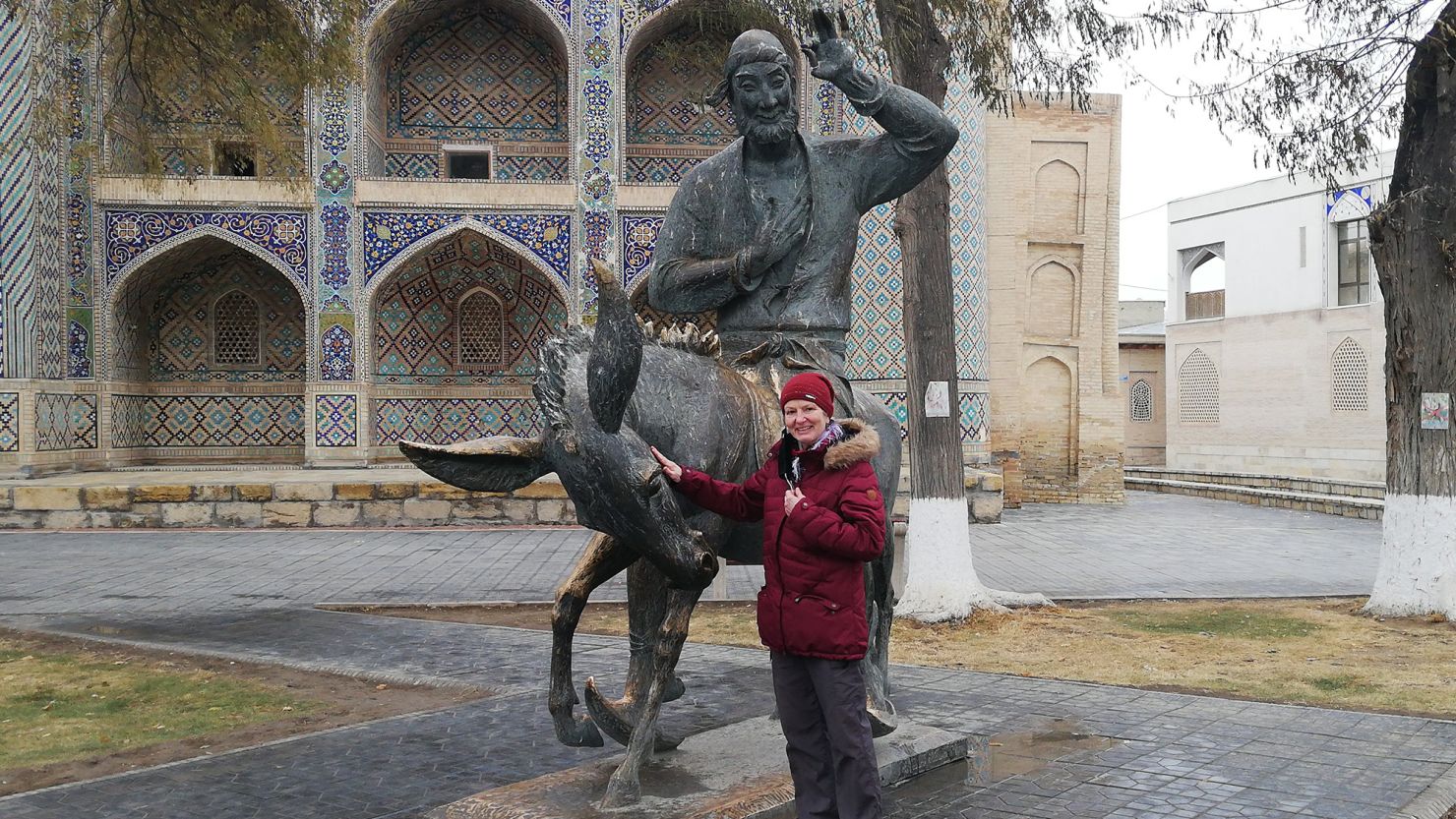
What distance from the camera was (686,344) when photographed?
11.0 feet

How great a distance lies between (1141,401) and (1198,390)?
327cm

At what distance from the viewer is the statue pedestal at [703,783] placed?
3.16 metres

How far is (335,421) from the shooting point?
56.9 ft

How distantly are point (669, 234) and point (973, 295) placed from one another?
14.2 meters

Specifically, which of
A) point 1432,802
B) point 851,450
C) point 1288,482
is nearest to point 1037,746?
point 1432,802

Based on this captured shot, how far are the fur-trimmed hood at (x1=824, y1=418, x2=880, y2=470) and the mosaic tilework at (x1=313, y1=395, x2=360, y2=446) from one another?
50.8 feet

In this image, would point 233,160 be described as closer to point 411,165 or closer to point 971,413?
point 411,165

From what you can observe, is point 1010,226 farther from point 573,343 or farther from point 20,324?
point 573,343

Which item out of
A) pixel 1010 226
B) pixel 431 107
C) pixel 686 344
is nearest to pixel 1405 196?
pixel 686 344

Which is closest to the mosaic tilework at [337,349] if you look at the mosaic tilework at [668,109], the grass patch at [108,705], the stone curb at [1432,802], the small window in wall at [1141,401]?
the mosaic tilework at [668,109]

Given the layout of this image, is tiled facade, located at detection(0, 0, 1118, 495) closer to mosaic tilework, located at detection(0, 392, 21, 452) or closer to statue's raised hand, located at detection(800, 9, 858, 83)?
mosaic tilework, located at detection(0, 392, 21, 452)

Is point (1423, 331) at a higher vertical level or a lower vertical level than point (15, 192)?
lower

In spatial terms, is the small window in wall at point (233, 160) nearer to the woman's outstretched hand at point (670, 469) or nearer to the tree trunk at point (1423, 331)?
the tree trunk at point (1423, 331)

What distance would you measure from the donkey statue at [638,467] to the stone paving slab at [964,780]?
0.71 metres
